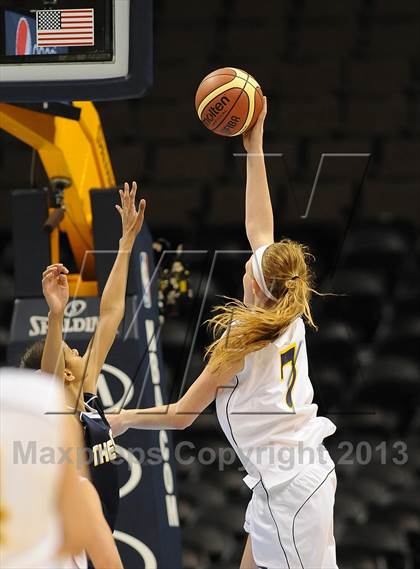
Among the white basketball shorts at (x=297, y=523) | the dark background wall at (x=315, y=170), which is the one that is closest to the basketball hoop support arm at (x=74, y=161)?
the white basketball shorts at (x=297, y=523)

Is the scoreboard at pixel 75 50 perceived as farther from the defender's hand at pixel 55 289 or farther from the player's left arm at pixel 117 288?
the defender's hand at pixel 55 289

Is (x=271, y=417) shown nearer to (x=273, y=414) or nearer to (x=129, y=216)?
(x=273, y=414)

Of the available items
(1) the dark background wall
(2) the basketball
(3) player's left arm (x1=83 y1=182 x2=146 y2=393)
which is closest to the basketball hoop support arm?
(3) player's left arm (x1=83 y1=182 x2=146 y2=393)

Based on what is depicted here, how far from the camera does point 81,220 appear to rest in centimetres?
542

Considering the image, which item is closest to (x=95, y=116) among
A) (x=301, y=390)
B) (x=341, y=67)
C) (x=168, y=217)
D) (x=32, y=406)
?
(x=301, y=390)

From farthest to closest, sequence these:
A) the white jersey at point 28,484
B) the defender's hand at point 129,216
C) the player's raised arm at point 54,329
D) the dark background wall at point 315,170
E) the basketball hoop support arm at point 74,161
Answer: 1. the dark background wall at point 315,170
2. the basketball hoop support arm at point 74,161
3. the defender's hand at point 129,216
4. the player's raised arm at point 54,329
5. the white jersey at point 28,484

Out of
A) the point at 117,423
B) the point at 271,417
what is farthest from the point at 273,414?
the point at 117,423

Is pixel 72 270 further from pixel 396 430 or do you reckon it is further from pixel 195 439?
pixel 396 430

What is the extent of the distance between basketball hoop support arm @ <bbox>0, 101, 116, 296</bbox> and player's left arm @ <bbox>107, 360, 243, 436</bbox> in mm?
1297

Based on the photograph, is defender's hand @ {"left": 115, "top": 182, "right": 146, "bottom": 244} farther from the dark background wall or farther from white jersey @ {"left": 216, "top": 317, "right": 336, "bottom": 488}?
the dark background wall

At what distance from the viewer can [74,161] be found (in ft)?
17.0

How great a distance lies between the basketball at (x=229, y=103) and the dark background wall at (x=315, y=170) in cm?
386

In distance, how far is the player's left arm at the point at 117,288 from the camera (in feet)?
12.8

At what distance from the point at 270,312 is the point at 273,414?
1.07 ft
